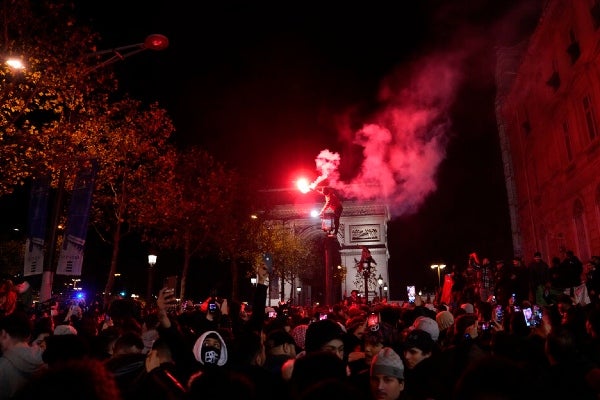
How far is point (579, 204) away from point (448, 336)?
1677cm

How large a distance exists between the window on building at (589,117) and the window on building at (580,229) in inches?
130

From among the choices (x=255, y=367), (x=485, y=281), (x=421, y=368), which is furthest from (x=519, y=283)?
(x=255, y=367)

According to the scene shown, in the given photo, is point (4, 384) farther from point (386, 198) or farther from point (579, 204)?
point (386, 198)

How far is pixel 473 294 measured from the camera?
57.3ft

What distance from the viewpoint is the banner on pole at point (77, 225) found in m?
14.5

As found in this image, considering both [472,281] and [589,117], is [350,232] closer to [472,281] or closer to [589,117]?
[472,281]

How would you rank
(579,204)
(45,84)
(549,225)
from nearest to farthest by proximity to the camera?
(45,84)
(579,204)
(549,225)

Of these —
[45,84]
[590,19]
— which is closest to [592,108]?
[590,19]

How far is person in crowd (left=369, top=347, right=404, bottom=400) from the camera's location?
3.92 metres

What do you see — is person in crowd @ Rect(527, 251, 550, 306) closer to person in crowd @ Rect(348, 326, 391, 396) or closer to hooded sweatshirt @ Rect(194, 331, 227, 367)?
person in crowd @ Rect(348, 326, 391, 396)

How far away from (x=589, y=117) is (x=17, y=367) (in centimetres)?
2150

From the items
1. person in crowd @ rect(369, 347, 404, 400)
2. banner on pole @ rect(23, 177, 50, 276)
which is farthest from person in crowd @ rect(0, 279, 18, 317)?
person in crowd @ rect(369, 347, 404, 400)

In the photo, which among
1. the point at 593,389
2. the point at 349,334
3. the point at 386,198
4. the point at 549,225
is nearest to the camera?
the point at 593,389

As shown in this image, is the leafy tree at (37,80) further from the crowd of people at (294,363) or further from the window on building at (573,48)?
the window on building at (573,48)
